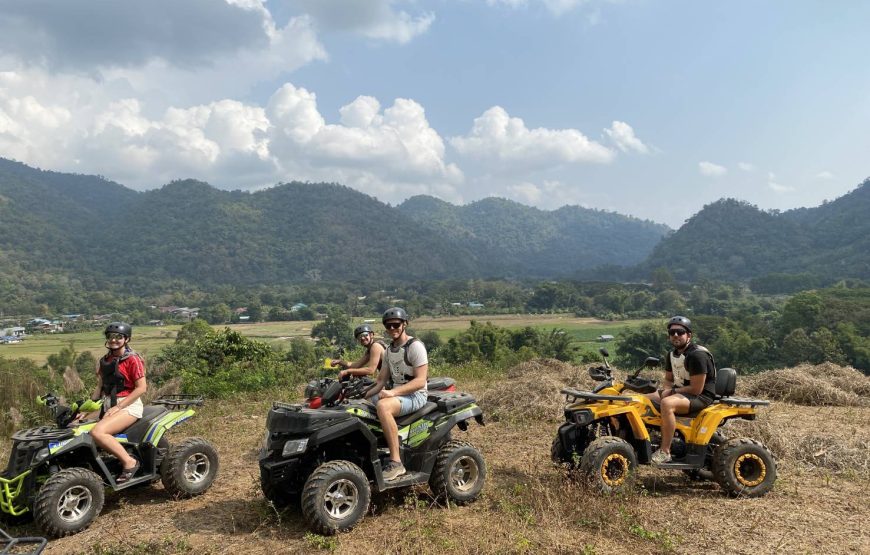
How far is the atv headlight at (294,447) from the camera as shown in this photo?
4.73 metres

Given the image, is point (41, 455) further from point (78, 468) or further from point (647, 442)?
point (647, 442)

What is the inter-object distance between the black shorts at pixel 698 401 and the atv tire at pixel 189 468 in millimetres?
5028

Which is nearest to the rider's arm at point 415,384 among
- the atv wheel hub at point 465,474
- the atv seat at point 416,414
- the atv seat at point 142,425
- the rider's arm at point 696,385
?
the atv seat at point 416,414

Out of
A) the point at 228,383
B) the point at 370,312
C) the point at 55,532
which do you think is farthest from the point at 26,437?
the point at 370,312

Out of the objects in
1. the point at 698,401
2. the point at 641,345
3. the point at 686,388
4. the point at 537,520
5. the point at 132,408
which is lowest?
the point at 641,345

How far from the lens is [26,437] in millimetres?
5035

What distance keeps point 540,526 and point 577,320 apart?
7739cm

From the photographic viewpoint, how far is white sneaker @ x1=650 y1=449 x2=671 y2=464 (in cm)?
566

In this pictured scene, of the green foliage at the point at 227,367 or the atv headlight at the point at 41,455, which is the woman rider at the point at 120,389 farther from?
the green foliage at the point at 227,367

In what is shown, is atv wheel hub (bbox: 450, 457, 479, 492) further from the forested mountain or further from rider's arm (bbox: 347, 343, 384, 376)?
the forested mountain

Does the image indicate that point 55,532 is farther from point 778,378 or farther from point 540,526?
point 778,378

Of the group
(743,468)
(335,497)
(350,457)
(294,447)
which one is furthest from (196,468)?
(743,468)

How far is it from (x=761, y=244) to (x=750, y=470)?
166465 mm

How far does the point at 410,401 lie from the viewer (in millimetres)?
5258
